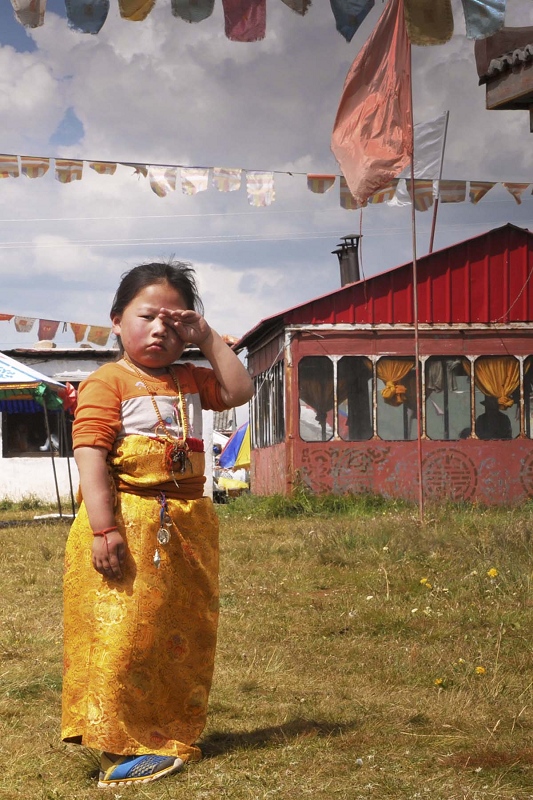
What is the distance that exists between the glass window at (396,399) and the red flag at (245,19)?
11.3 m

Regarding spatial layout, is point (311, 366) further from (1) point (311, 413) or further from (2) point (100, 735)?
(2) point (100, 735)

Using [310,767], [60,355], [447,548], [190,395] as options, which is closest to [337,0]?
[190,395]

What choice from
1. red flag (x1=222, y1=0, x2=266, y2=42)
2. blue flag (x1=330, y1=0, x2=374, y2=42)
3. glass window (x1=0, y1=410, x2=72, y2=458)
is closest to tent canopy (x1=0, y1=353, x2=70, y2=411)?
glass window (x1=0, y1=410, x2=72, y2=458)

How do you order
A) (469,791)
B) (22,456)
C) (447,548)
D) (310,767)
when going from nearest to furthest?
(469,791)
(310,767)
(447,548)
(22,456)

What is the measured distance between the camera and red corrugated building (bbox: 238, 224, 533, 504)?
52.6ft

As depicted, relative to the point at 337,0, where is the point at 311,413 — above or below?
below

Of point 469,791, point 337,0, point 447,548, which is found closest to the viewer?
point 469,791

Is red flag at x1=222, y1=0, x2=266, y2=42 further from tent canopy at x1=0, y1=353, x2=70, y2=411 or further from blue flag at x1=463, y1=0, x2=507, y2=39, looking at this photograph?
tent canopy at x1=0, y1=353, x2=70, y2=411

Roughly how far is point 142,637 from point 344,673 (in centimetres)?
213

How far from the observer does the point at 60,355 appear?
2169 centimetres

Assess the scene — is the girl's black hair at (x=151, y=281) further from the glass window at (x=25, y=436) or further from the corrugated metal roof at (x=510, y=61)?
the glass window at (x=25, y=436)

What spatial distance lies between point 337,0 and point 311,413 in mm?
11232

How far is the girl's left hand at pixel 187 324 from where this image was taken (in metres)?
3.68

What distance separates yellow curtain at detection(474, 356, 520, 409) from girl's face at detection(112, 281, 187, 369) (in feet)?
43.1
